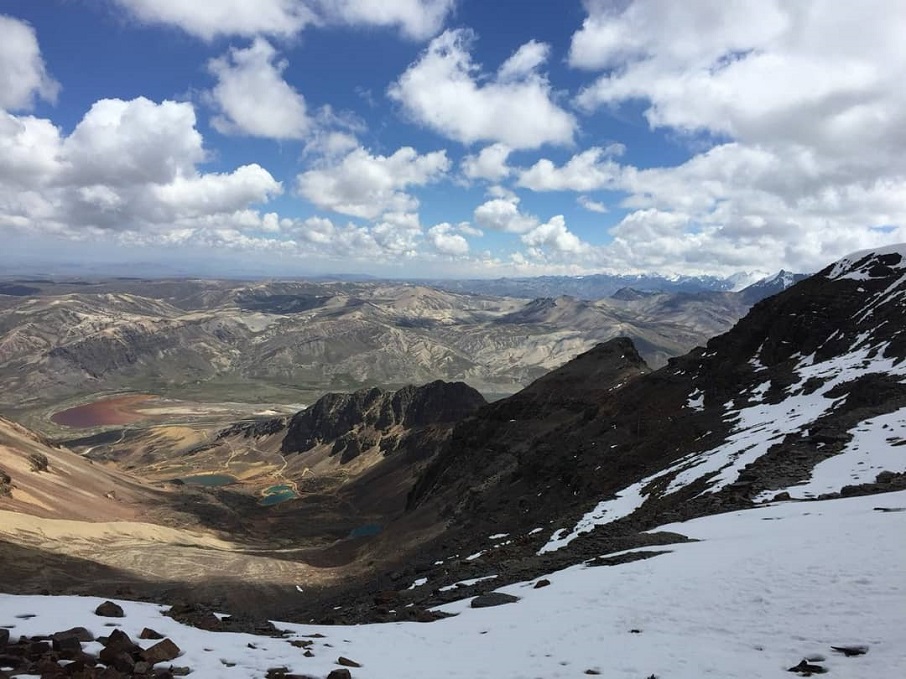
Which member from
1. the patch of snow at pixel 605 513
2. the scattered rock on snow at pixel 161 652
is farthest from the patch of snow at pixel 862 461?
the scattered rock on snow at pixel 161 652

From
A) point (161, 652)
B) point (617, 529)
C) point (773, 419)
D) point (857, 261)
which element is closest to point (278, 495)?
point (773, 419)

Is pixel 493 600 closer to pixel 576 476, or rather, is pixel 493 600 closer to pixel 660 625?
pixel 660 625

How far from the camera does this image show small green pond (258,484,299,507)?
16773cm

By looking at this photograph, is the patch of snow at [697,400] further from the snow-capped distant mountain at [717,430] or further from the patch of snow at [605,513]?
the patch of snow at [605,513]

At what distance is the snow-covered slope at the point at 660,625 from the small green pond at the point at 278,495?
16053 cm

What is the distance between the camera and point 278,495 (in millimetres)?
176000

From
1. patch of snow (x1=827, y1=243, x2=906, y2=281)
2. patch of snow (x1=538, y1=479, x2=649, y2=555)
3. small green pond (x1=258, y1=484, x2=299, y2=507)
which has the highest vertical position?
patch of snow (x1=827, y1=243, x2=906, y2=281)

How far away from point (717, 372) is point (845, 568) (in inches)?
2425

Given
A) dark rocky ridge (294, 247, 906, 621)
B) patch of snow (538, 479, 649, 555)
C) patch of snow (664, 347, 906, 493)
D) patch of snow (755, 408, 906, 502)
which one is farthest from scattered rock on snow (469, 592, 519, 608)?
patch of snow (664, 347, 906, 493)

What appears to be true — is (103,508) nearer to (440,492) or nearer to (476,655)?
(440,492)

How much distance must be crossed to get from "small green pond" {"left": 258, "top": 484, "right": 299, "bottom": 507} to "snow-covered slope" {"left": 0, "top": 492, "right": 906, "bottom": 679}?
16053 centimetres

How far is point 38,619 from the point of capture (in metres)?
14.8

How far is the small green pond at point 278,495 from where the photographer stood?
167725 mm

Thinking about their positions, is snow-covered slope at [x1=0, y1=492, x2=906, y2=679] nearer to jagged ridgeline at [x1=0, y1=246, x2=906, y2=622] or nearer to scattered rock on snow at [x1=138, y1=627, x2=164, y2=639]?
scattered rock on snow at [x1=138, y1=627, x2=164, y2=639]
